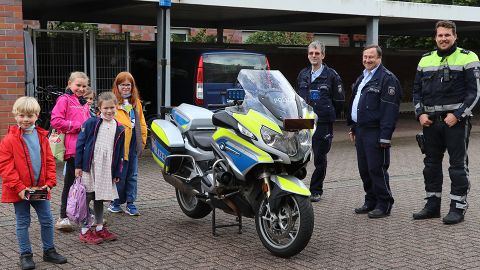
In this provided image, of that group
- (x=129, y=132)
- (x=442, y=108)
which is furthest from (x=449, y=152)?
(x=129, y=132)

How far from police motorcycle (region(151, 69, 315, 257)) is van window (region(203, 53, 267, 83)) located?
5879 millimetres

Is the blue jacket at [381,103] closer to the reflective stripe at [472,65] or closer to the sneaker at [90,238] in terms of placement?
the reflective stripe at [472,65]

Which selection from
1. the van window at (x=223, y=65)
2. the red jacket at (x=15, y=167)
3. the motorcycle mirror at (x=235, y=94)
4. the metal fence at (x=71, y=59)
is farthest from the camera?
the van window at (x=223, y=65)

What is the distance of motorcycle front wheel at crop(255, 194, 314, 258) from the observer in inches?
202

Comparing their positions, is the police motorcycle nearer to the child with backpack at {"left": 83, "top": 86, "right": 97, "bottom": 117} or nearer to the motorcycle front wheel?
the motorcycle front wheel

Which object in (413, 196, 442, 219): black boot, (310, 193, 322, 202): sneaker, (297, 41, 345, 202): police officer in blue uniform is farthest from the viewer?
(310, 193, 322, 202): sneaker

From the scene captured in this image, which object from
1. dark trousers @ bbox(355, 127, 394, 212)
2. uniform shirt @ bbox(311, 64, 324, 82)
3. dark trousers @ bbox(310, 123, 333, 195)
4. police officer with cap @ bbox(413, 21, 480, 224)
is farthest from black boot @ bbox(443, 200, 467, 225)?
uniform shirt @ bbox(311, 64, 324, 82)

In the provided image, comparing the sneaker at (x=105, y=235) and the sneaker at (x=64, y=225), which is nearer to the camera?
the sneaker at (x=105, y=235)

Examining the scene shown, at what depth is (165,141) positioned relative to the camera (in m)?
6.32

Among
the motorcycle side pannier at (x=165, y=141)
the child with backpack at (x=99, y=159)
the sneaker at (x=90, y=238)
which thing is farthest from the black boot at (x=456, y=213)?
the sneaker at (x=90, y=238)

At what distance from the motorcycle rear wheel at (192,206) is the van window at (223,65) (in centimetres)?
527

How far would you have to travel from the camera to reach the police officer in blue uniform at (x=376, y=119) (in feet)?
21.9

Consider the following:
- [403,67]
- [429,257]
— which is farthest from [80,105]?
[403,67]

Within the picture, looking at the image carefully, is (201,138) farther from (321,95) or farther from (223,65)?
(223,65)
